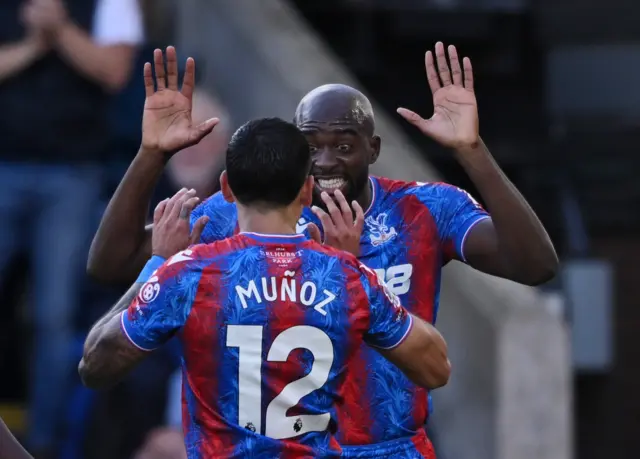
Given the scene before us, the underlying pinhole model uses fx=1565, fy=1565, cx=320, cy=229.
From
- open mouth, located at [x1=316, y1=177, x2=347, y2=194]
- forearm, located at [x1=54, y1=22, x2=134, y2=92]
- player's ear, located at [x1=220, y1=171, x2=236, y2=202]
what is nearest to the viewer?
player's ear, located at [x1=220, y1=171, x2=236, y2=202]

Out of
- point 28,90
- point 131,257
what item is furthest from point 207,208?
point 28,90

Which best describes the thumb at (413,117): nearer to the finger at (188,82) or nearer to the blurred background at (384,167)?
the finger at (188,82)

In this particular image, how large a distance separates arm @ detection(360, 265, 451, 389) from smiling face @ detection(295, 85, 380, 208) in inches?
31.3

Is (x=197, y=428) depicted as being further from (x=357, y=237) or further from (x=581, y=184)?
(x=581, y=184)

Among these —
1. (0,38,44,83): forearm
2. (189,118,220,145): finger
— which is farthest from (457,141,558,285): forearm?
(0,38,44,83): forearm

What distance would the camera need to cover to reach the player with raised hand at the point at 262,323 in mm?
4254

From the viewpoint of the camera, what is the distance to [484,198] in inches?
200

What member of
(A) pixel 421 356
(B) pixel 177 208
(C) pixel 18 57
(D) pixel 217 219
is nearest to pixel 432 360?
(A) pixel 421 356

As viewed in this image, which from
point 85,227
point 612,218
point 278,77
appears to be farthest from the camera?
point 612,218

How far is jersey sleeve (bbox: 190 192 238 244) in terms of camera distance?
17.0ft

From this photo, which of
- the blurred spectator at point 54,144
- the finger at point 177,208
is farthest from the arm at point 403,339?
the blurred spectator at point 54,144

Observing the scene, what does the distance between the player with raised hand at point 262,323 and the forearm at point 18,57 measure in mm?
5146

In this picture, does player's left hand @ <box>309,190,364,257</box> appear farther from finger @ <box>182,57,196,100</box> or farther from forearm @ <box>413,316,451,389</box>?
finger @ <box>182,57,196,100</box>

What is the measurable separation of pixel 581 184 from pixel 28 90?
513 centimetres
